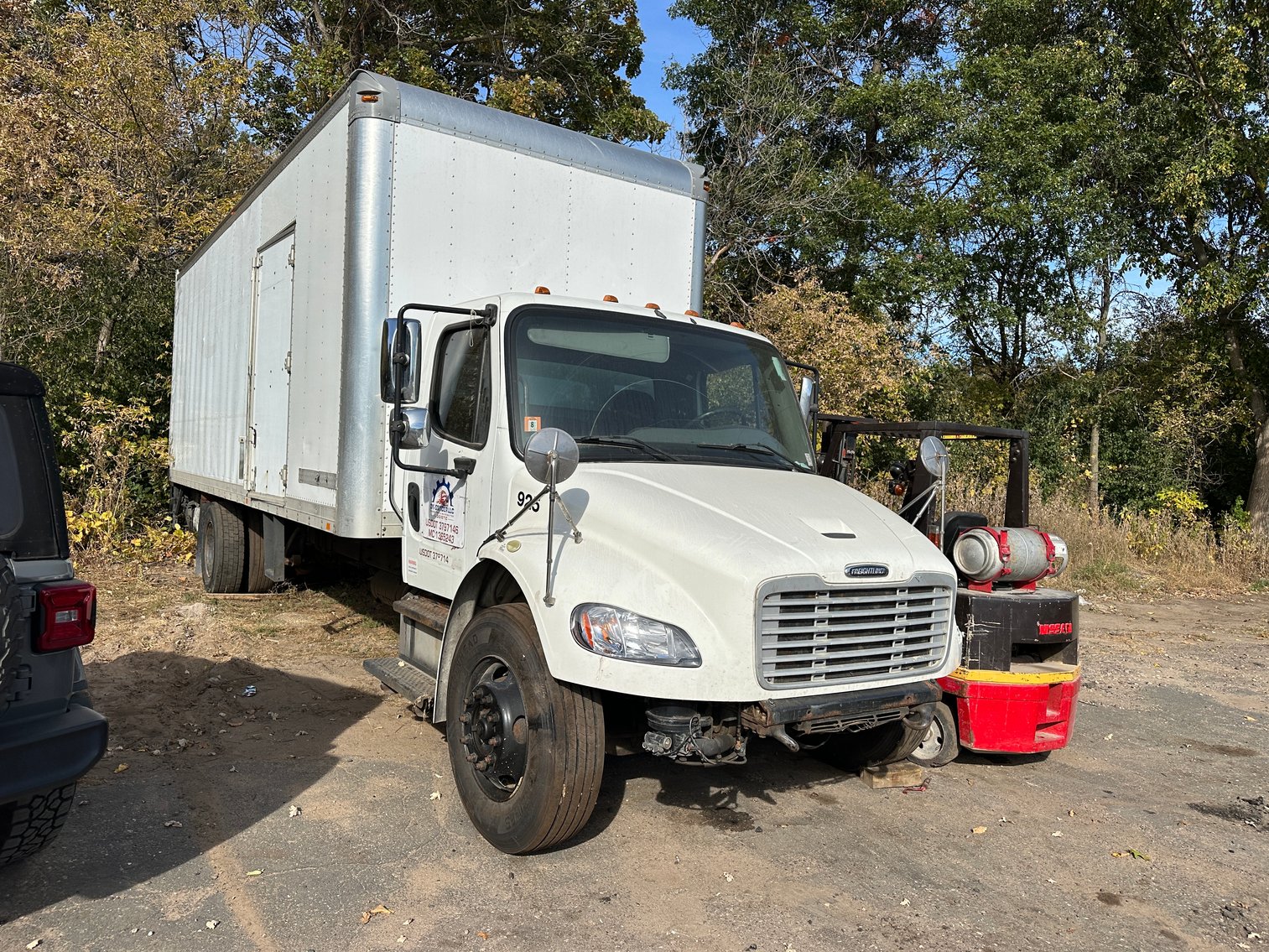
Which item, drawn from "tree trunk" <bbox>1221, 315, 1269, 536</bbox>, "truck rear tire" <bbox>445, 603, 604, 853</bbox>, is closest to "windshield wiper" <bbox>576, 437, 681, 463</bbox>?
"truck rear tire" <bbox>445, 603, 604, 853</bbox>

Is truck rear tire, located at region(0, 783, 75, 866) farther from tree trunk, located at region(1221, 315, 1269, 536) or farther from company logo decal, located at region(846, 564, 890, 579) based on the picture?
tree trunk, located at region(1221, 315, 1269, 536)

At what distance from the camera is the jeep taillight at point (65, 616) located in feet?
10.3

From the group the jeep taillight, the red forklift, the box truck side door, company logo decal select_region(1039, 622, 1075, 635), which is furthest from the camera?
the box truck side door

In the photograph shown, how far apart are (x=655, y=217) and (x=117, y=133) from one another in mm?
13698

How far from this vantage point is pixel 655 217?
6562mm

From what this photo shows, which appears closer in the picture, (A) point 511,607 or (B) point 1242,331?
(A) point 511,607

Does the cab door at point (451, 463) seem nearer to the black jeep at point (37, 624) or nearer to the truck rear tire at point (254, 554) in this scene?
the black jeep at point (37, 624)

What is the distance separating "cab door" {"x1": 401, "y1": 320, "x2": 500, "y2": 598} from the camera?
15.5 feet

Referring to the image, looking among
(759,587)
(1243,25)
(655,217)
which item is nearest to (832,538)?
(759,587)

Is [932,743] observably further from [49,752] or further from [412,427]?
[49,752]

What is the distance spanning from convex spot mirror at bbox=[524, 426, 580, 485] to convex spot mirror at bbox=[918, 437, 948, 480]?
2.17m

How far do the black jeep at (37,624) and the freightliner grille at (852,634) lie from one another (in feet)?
7.94

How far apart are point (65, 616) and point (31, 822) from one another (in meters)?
0.89

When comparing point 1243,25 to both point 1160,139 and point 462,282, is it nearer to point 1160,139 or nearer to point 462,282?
point 1160,139
